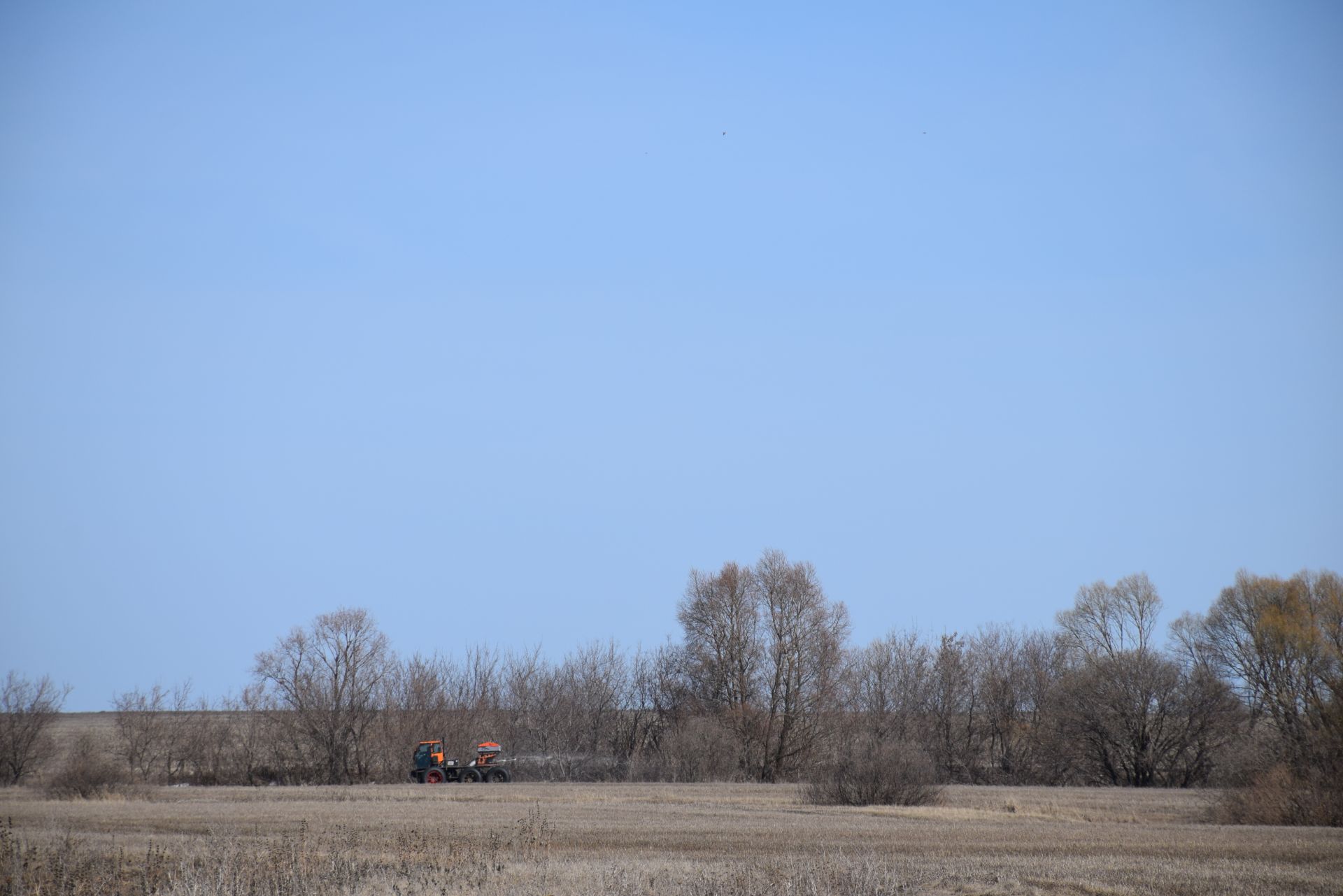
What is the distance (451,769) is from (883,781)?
25441 millimetres

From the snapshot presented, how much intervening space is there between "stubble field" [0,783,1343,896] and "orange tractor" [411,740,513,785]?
45.8 feet

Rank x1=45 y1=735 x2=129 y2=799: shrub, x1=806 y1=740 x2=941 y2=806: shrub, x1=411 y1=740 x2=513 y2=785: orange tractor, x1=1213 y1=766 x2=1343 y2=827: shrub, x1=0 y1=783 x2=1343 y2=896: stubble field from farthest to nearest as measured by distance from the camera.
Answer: x1=411 y1=740 x2=513 y2=785: orange tractor, x1=45 y1=735 x2=129 y2=799: shrub, x1=806 y1=740 x2=941 y2=806: shrub, x1=1213 y1=766 x2=1343 y2=827: shrub, x1=0 y1=783 x2=1343 y2=896: stubble field

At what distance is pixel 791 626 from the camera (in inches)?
2562

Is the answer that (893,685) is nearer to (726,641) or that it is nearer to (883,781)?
(726,641)

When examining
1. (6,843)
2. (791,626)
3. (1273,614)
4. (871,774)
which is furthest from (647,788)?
(1273,614)

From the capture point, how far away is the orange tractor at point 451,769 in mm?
51562

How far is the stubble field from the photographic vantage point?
14.2 meters

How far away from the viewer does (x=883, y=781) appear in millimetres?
34469

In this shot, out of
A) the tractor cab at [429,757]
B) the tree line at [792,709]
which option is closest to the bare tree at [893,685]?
the tree line at [792,709]

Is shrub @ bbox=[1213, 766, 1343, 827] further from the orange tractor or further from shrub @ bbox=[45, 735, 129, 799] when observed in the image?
shrub @ bbox=[45, 735, 129, 799]

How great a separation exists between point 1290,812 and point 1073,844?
404 inches

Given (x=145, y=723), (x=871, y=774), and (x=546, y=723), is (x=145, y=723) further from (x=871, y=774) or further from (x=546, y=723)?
(x=871, y=774)

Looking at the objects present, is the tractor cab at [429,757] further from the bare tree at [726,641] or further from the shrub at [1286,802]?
the shrub at [1286,802]

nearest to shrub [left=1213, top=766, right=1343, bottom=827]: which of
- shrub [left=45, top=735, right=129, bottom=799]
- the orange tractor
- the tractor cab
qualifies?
the orange tractor
